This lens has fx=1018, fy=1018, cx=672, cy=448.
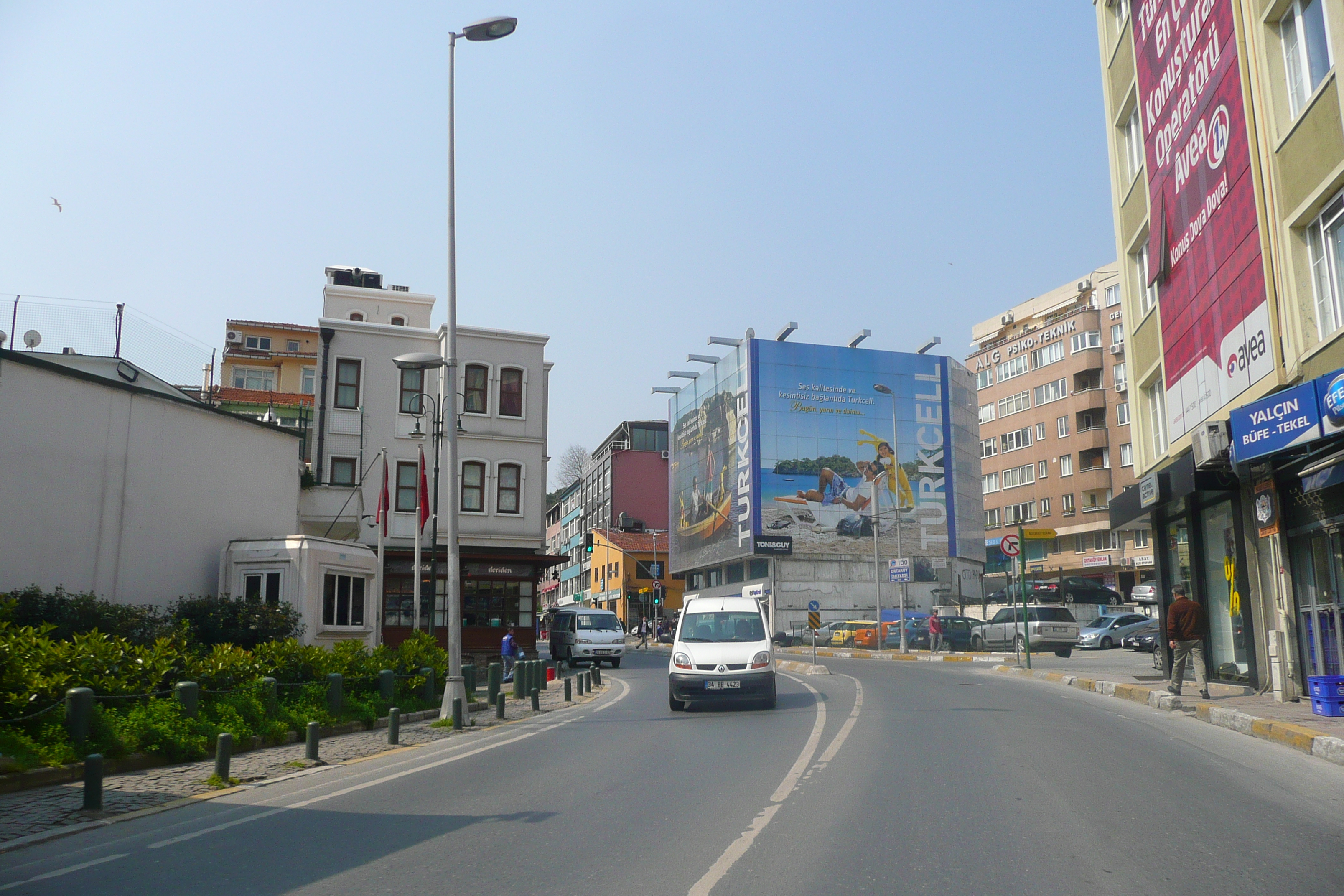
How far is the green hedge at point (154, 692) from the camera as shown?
10.8m

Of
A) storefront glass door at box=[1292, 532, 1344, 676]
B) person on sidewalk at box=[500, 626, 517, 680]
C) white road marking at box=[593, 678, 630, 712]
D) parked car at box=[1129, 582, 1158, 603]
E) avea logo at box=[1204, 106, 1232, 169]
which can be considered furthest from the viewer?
parked car at box=[1129, 582, 1158, 603]

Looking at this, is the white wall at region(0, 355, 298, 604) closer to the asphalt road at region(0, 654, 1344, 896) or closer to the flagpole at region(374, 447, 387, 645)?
the flagpole at region(374, 447, 387, 645)

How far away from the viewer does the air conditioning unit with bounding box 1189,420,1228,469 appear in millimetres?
15344

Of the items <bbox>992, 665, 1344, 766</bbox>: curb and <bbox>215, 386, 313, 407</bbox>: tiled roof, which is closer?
<bbox>992, 665, 1344, 766</bbox>: curb

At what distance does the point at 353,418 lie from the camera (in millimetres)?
36781

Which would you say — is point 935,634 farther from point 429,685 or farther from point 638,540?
point 638,540

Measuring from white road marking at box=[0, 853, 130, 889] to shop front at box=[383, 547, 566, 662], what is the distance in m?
28.1

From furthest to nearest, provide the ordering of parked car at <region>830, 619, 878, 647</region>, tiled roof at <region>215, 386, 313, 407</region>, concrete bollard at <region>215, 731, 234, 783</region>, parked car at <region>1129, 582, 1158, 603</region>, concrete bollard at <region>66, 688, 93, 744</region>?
1. tiled roof at <region>215, 386, 313, 407</region>
2. parked car at <region>1129, 582, 1158, 603</region>
3. parked car at <region>830, 619, 878, 647</region>
4. concrete bollard at <region>66, 688, 93, 744</region>
5. concrete bollard at <region>215, 731, 234, 783</region>

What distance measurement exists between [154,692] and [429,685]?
686 centimetres

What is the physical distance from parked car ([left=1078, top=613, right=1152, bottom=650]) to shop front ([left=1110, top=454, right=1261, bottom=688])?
1964cm

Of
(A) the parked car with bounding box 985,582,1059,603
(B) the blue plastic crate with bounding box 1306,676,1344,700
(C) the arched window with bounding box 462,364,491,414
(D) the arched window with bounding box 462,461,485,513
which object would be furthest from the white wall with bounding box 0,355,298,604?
(A) the parked car with bounding box 985,582,1059,603

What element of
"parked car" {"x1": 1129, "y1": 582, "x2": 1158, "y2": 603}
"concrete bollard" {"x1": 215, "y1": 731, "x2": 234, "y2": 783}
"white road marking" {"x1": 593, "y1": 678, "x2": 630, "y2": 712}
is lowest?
"white road marking" {"x1": 593, "y1": 678, "x2": 630, "y2": 712}

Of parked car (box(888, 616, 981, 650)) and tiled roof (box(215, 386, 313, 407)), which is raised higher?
tiled roof (box(215, 386, 313, 407))

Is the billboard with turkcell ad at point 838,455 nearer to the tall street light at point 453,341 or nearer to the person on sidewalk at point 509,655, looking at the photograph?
the person on sidewalk at point 509,655
